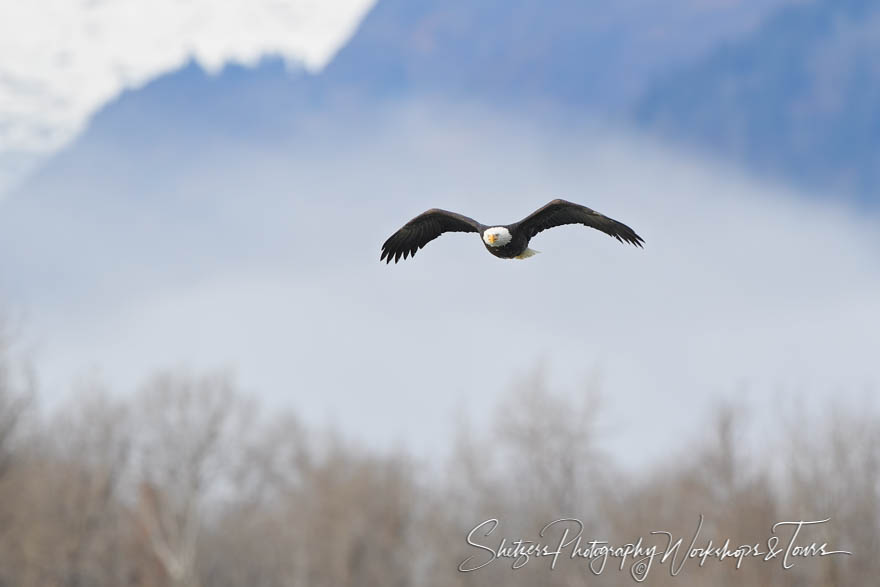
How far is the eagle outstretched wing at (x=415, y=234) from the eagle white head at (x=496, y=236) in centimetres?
163

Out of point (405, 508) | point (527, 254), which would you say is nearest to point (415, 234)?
point (527, 254)

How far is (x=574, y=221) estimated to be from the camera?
1224cm

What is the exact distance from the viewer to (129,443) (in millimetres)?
53250

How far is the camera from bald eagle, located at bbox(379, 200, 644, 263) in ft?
37.1

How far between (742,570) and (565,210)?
1885cm

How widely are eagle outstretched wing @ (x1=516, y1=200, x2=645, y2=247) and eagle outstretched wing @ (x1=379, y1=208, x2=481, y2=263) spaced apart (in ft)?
3.60

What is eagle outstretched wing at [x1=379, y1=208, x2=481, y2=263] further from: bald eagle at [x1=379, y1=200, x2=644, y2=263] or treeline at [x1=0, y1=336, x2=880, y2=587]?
treeline at [x1=0, y1=336, x2=880, y2=587]

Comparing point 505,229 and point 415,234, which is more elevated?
point 415,234

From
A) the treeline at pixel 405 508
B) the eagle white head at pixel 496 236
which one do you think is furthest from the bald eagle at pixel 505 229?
the treeline at pixel 405 508

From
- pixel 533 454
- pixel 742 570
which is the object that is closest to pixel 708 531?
pixel 742 570

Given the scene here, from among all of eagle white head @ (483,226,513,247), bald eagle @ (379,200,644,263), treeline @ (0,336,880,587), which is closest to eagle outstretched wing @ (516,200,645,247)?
bald eagle @ (379,200,644,263)

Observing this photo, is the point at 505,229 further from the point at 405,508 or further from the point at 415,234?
the point at 405,508

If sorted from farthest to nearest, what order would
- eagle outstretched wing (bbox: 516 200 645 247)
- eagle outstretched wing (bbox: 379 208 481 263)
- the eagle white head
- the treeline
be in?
1. the treeline
2. eagle outstretched wing (bbox: 379 208 481 263)
3. eagle outstretched wing (bbox: 516 200 645 247)
4. the eagle white head

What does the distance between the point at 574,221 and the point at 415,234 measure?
2062 mm
